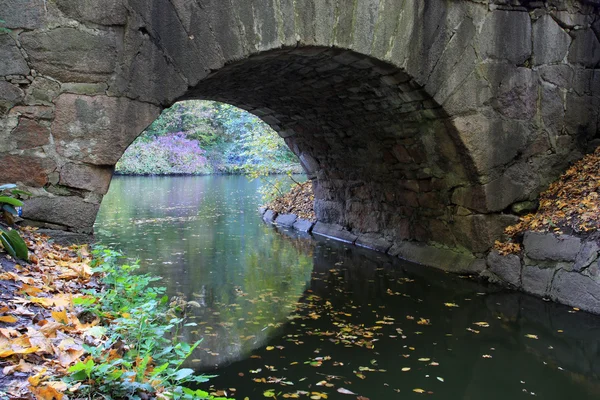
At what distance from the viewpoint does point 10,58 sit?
A: 13.1 feet

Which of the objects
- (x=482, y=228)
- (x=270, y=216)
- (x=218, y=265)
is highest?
(x=482, y=228)

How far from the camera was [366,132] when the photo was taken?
296 inches

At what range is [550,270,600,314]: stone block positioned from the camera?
5242 mm

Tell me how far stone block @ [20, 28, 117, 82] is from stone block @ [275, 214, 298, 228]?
8.12 m

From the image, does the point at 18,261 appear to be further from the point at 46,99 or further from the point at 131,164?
the point at 131,164

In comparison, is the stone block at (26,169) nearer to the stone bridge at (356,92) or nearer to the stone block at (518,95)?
the stone bridge at (356,92)

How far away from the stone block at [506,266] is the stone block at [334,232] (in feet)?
10.7

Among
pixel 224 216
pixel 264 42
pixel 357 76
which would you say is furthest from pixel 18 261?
pixel 224 216

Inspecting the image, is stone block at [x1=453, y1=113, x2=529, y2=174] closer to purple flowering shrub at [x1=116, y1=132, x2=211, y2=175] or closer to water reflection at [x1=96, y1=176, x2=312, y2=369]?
water reflection at [x1=96, y1=176, x2=312, y2=369]

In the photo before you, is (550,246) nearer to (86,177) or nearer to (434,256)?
(434,256)

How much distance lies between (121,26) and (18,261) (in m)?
2.09

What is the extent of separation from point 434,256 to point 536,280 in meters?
1.71

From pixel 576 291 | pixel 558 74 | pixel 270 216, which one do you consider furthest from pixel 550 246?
pixel 270 216

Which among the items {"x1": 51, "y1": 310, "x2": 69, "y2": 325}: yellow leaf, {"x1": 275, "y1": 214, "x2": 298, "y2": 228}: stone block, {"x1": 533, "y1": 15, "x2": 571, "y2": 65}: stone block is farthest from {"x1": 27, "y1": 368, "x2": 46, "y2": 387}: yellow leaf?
{"x1": 275, "y1": 214, "x2": 298, "y2": 228}: stone block
